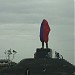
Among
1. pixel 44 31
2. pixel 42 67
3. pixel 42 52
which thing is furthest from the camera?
pixel 44 31

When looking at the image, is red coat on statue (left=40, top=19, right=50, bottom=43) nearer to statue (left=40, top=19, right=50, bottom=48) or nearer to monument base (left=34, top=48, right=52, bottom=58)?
statue (left=40, top=19, right=50, bottom=48)

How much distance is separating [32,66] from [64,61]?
14.2 ft

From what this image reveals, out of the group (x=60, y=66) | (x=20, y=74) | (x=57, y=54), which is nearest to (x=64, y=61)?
(x=60, y=66)

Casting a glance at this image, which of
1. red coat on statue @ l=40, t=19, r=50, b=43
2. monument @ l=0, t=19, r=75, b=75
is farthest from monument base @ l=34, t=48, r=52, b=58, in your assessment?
monument @ l=0, t=19, r=75, b=75

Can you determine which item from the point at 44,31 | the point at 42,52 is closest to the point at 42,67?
the point at 42,52

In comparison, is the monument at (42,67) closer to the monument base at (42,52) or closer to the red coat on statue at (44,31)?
the monument base at (42,52)

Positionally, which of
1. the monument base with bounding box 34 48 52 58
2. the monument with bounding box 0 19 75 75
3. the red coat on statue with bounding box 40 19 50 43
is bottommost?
the monument with bounding box 0 19 75 75

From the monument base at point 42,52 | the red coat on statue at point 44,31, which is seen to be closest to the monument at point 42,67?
the monument base at point 42,52

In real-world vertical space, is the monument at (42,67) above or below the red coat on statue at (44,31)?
below

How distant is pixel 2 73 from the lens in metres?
36.8

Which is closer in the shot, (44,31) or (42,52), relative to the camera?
(42,52)

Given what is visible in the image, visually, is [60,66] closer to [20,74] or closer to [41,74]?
[41,74]

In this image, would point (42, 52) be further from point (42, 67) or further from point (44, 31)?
point (42, 67)

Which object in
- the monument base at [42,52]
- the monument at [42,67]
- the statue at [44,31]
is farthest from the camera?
the statue at [44,31]
